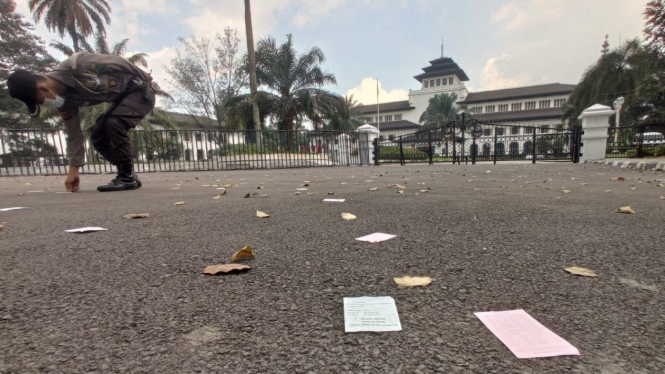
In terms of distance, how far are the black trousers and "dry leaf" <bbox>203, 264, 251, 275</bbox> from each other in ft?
10.5

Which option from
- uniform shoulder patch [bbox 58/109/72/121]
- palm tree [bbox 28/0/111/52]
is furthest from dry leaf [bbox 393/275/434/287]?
palm tree [bbox 28/0/111/52]

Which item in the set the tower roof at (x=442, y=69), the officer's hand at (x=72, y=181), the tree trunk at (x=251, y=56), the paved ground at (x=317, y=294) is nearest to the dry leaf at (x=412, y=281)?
the paved ground at (x=317, y=294)

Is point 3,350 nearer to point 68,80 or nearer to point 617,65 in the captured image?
point 68,80

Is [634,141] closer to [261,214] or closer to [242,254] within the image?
[261,214]

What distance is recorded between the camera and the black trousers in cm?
368

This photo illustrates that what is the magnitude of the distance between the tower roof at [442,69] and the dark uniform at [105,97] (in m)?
65.3

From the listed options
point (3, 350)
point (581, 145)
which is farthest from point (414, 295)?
point (581, 145)

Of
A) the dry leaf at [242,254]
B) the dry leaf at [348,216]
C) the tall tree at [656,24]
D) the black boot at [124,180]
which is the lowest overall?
the dry leaf at [348,216]

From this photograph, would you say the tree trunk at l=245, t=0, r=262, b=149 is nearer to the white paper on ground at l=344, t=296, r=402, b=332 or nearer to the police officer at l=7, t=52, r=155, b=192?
the police officer at l=7, t=52, r=155, b=192

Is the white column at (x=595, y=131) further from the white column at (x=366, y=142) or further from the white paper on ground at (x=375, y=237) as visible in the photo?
the white paper on ground at (x=375, y=237)

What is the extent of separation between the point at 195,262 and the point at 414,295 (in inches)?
36.7

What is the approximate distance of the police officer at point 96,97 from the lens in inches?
120

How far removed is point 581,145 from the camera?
11.0m

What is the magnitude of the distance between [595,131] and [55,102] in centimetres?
1314
